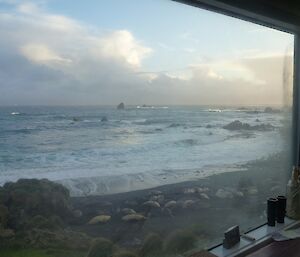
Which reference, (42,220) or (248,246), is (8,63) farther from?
(248,246)

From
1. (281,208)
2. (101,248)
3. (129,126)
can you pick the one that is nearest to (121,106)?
(129,126)

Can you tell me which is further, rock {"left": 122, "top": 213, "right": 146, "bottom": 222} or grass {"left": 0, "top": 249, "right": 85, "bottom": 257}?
rock {"left": 122, "top": 213, "right": 146, "bottom": 222}

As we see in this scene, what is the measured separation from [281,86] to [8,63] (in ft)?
4.65

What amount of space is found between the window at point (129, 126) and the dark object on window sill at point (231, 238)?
48 mm

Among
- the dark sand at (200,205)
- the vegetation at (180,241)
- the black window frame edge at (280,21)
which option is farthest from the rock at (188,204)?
the black window frame edge at (280,21)

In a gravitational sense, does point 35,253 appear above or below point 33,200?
below

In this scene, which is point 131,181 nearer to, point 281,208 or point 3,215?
point 3,215

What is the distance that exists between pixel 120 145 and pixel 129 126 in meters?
0.08

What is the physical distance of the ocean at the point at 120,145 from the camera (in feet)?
2.97

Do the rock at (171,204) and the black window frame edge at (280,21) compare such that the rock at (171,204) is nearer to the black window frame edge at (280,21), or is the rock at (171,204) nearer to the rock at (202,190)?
the rock at (202,190)

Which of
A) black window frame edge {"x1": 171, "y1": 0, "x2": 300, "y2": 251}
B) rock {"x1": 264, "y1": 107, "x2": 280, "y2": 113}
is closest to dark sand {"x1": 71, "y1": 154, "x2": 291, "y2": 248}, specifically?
black window frame edge {"x1": 171, "y1": 0, "x2": 300, "y2": 251}

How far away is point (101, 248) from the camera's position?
1.04m

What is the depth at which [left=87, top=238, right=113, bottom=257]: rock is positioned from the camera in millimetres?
1021

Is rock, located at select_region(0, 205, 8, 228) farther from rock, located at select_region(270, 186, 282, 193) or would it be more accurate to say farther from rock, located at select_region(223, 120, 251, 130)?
rock, located at select_region(270, 186, 282, 193)
